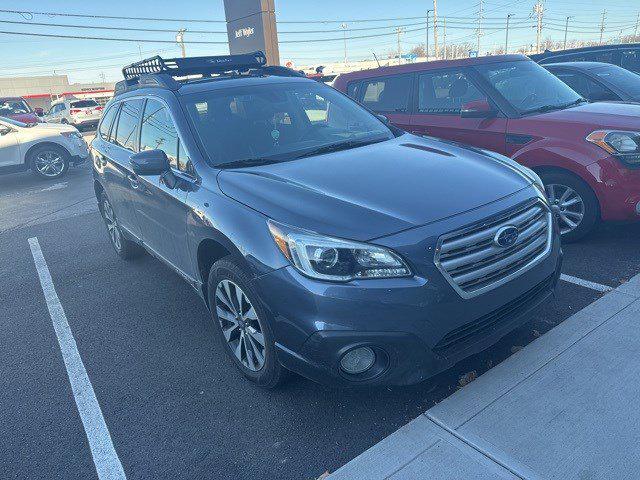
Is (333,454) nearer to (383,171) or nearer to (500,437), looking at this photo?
(500,437)

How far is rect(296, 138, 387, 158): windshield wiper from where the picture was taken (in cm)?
331

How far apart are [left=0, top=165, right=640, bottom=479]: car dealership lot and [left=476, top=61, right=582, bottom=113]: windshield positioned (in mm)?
1443

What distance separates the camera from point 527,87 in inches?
208

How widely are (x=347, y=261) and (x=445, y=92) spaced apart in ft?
12.9

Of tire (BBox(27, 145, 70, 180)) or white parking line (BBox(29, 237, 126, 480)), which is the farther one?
tire (BBox(27, 145, 70, 180))

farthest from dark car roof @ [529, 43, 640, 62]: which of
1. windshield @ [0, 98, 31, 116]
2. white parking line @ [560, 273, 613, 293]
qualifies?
windshield @ [0, 98, 31, 116]

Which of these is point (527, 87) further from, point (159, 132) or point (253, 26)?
point (253, 26)

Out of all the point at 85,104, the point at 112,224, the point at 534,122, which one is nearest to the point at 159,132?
the point at 112,224

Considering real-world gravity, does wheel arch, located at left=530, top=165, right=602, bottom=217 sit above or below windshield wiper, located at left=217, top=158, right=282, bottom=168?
below

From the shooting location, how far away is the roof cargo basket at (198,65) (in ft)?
14.6

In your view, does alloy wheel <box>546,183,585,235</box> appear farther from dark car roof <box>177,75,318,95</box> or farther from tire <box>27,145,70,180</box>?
tire <box>27,145,70,180</box>

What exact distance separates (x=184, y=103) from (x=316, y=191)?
1.44 m

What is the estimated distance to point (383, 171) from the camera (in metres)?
2.92

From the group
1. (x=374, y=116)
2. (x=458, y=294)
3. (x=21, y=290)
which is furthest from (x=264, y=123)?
(x=21, y=290)
